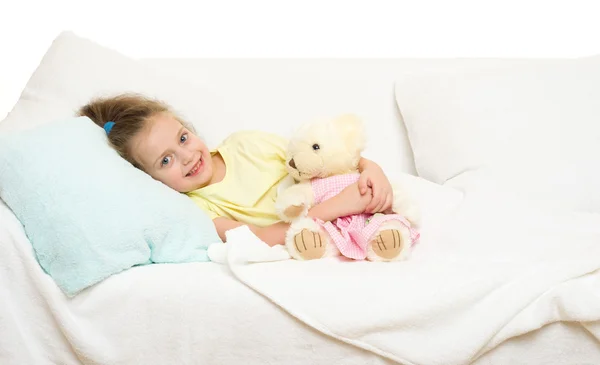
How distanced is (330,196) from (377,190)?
0.37ft

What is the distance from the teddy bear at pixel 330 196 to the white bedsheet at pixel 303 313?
0.25 ft

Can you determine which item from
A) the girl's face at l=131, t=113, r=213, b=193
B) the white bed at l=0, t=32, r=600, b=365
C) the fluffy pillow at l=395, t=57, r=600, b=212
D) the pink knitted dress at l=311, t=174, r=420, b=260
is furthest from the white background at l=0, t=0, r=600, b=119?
the white bed at l=0, t=32, r=600, b=365

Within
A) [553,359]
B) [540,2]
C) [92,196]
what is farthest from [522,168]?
[92,196]

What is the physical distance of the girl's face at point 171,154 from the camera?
1.52 metres

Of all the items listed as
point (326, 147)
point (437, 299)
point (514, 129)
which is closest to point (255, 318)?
point (437, 299)

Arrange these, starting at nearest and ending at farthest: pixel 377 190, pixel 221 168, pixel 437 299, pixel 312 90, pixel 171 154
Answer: pixel 437 299
pixel 377 190
pixel 171 154
pixel 221 168
pixel 312 90

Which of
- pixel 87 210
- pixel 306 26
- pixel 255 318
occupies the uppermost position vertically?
pixel 306 26

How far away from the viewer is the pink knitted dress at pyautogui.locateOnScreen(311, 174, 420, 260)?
1379mm

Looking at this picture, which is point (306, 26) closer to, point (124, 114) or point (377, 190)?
point (124, 114)

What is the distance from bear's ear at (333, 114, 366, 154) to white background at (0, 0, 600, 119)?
76cm

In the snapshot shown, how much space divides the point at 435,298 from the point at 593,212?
709mm

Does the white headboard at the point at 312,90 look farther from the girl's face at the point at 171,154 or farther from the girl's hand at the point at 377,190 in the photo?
the girl's hand at the point at 377,190

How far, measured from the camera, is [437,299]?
1.19 metres

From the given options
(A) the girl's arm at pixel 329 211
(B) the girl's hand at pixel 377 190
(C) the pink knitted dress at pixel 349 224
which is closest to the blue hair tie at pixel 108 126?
(A) the girl's arm at pixel 329 211
